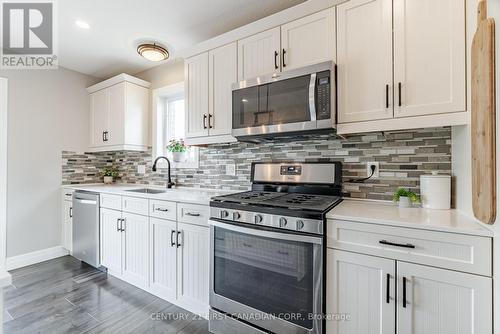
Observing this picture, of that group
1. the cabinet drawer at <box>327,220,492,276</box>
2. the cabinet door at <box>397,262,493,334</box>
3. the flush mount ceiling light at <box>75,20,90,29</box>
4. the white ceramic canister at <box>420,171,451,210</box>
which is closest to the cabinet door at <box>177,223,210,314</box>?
the cabinet drawer at <box>327,220,492,276</box>

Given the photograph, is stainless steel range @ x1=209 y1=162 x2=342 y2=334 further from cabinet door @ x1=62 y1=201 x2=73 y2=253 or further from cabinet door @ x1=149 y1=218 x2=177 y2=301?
cabinet door @ x1=62 y1=201 x2=73 y2=253

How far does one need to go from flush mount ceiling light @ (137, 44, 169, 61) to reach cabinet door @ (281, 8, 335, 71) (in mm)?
1425

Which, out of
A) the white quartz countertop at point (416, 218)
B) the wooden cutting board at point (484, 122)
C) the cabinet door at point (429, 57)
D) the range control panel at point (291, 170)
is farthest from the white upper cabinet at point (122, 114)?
Result: the wooden cutting board at point (484, 122)

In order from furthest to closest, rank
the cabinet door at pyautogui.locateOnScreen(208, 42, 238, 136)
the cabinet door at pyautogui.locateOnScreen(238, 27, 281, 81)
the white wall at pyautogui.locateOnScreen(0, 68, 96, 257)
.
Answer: the white wall at pyautogui.locateOnScreen(0, 68, 96, 257) < the cabinet door at pyautogui.locateOnScreen(208, 42, 238, 136) < the cabinet door at pyautogui.locateOnScreen(238, 27, 281, 81)

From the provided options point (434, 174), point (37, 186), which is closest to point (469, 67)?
point (434, 174)

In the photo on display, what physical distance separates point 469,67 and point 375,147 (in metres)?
0.68

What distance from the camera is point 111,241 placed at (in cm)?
251

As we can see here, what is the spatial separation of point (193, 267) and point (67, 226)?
2351 mm

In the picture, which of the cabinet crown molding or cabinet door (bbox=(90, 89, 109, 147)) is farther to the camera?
cabinet door (bbox=(90, 89, 109, 147))

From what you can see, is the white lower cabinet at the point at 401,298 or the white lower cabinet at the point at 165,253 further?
the white lower cabinet at the point at 165,253

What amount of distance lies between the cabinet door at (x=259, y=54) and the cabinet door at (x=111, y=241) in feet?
6.29

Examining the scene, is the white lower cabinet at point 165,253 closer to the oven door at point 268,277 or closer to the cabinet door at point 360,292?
the oven door at point 268,277

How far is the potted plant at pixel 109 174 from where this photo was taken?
358 centimetres

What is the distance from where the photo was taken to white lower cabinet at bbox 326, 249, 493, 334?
1.00m
